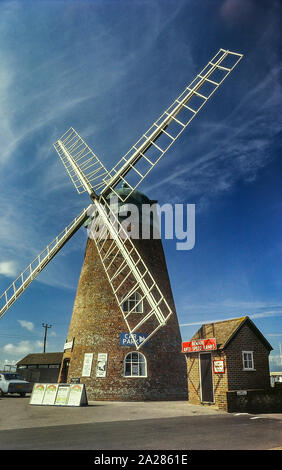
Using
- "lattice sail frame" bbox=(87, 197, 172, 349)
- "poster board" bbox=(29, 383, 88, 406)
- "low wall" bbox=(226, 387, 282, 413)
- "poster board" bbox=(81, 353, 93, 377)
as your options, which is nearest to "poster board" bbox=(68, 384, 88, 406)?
"poster board" bbox=(29, 383, 88, 406)

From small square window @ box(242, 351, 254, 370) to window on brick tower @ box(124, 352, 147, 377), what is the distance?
20.1 feet

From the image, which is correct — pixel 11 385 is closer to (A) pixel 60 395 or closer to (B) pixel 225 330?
(A) pixel 60 395

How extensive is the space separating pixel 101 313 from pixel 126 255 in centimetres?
468

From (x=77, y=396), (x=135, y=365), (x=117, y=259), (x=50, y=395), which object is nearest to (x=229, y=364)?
(x=135, y=365)

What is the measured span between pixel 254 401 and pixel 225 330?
305 centimetres

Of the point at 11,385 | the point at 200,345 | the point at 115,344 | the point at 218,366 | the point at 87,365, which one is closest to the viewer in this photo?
the point at 218,366

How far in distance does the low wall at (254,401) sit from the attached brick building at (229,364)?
20.5 inches

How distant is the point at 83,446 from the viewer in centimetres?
721

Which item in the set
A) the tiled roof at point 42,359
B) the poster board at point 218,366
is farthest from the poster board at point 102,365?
the tiled roof at point 42,359

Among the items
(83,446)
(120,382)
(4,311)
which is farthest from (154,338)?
(83,446)

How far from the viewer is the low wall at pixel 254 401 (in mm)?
13617

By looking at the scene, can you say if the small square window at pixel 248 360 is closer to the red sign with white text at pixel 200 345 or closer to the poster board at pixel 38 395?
the red sign with white text at pixel 200 345

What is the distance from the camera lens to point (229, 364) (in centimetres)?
1497
